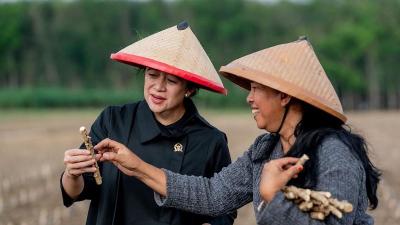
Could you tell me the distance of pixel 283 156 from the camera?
10.6 ft

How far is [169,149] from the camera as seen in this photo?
156 inches

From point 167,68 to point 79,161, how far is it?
58cm

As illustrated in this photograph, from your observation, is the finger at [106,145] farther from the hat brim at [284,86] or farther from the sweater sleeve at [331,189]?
the sweater sleeve at [331,189]

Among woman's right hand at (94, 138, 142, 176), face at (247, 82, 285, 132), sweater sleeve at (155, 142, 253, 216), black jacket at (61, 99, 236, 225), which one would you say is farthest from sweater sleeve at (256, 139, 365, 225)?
black jacket at (61, 99, 236, 225)

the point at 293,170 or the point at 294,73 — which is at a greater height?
the point at 294,73

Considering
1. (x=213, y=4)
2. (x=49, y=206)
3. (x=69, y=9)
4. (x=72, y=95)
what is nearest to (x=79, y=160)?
(x=49, y=206)

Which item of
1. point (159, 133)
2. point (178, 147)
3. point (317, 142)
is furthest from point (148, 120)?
point (317, 142)

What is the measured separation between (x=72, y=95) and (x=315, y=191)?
61277mm

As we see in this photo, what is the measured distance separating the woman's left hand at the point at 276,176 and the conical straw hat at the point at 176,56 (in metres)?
0.93

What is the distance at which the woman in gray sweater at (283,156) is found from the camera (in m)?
2.94

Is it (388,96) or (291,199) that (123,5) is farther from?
(291,199)

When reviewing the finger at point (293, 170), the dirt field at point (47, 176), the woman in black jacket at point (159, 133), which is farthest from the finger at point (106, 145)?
the dirt field at point (47, 176)

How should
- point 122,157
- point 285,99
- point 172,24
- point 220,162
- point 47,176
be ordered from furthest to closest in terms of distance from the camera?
point 172,24 → point 47,176 → point 220,162 → point 122,157 → point 285,99

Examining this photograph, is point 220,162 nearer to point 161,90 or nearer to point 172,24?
point 161,90
